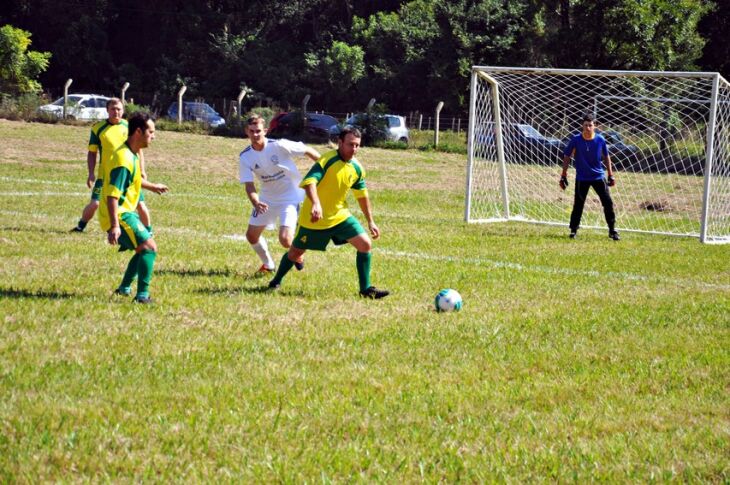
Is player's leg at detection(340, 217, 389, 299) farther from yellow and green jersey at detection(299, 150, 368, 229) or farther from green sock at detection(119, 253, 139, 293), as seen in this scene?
green sock at detection(119, 253, 139, 293)

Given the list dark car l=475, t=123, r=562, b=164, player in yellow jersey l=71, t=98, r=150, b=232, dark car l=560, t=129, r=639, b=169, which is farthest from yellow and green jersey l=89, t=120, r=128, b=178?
dark car l=560, t=129, r=639, b=169

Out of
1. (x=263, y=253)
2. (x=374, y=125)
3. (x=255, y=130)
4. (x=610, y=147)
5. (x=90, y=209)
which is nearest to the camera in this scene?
(x=255, y=130)

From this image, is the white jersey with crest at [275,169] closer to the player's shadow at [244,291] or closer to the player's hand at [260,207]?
the player's hand at [260,207]

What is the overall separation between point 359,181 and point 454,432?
4.31 m

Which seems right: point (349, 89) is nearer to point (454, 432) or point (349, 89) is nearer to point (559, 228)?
point (559, 228)

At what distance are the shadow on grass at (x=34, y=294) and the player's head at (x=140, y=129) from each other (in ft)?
4.43

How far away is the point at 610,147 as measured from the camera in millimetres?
21859

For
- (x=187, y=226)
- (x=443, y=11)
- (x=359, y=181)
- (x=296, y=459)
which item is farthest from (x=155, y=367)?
(x=443, y=11)

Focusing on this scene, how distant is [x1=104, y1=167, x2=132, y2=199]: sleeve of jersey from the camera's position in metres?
7.93

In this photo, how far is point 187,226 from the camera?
1391 centimetres

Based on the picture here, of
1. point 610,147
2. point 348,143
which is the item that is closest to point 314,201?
point 348,143

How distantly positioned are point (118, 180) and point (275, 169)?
2252 millimetres

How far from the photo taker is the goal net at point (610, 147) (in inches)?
721

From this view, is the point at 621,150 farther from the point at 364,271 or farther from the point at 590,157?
the point at 364,271
